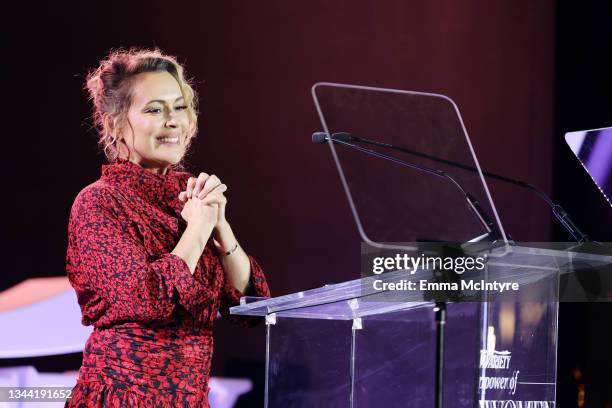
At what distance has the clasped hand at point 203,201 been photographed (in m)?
1.84

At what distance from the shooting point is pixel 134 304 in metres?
1.66

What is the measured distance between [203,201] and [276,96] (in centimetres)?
178

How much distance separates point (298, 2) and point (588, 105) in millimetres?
1618

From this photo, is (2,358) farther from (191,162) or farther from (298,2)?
(298,2)

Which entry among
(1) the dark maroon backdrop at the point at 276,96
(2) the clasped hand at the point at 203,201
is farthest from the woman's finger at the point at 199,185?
(1) the dark maroon backdrop at the point at 276,96

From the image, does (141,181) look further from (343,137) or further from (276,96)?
(276,96)

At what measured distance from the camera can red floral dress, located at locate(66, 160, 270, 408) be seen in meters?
1.68

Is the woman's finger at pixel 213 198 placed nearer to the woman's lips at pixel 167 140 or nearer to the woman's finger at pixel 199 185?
the woman's finger at pixel 199 185

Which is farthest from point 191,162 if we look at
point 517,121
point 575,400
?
point 575,400

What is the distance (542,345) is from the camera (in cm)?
190

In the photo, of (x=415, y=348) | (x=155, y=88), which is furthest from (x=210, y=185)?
(x=415, y=348)

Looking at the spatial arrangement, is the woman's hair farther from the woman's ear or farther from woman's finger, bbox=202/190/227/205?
woman's finger, bbox=202/190/227/205

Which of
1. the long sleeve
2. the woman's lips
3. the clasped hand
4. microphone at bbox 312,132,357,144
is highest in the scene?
the woman's lips

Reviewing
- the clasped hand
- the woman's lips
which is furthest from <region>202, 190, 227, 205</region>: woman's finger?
the woman's lips
